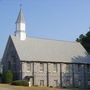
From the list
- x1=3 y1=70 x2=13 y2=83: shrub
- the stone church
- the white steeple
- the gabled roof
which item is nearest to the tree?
the gabled roof

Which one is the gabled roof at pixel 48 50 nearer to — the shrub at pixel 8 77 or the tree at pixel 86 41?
the shrub at pixel 8 77

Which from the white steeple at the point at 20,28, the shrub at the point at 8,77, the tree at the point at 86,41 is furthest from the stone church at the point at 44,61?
the tree at the point at 86,41

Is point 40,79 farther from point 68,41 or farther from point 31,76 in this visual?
point 68,41

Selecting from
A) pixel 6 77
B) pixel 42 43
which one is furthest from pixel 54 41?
pixel 6 77

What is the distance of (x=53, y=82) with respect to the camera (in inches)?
2704

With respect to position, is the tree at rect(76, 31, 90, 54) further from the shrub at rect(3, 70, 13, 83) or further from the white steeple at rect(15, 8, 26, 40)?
the shrub at rect(3, 70, 13, 83)

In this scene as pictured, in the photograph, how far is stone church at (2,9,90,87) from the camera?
2594 inches

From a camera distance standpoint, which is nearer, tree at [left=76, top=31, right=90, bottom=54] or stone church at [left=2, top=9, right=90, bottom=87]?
stone church at [left=2, top=9, right=90, bottom=87]

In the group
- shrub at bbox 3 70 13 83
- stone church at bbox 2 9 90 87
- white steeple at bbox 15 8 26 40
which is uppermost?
white steeple at bbox 15 8 26 40

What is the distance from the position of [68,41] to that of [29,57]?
15518 millimetres

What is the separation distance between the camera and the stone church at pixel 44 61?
6588 centimetres

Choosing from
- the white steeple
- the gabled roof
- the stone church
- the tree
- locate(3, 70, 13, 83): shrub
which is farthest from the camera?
the tree

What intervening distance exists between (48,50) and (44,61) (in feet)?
14.3

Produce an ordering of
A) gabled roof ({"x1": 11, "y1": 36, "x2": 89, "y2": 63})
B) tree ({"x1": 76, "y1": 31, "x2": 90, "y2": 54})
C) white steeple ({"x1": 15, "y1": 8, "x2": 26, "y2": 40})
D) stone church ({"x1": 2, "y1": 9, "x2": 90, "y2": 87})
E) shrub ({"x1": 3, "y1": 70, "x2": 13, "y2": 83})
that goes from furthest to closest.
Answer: tree ({"x1": 76, "y1": 31, "x2": 90, "y2": 54}), white steeple ({"x1": 15, "y1": 8, "x2": 26, "y2": 40}), gabled roof ({"x1": 11, "y1": 36, "x2": 89, "y2": 63}), stone church ({"x1": 2, "y1": 9, "x2": 90, "y2": 87}), shrub ({"x1": 3, "y1": 70, "x2": 13, "y2": 83})
